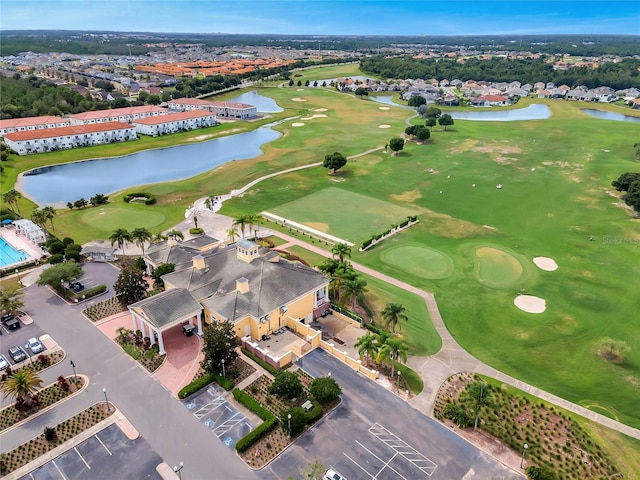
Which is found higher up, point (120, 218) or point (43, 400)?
point (43, 400)

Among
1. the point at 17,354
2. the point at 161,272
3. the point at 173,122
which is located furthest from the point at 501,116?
the point at 17,354

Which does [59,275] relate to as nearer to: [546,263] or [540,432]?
[540,432]

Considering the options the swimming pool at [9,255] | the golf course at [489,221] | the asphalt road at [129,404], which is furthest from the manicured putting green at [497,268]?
the swimming pool at [9,255]

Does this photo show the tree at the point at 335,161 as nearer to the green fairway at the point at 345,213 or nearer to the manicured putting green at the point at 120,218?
the green fairway at the point at 345,213

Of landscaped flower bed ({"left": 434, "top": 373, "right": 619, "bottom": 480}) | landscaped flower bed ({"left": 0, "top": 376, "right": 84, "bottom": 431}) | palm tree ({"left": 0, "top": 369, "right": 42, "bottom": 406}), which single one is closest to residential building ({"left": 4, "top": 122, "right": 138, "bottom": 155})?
palm tree ({"left": 0, "top": 369, "right": 42, "bottom": 406})

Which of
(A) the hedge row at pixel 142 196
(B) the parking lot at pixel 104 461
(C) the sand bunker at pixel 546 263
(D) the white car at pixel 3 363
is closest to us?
(B) the parking lot at pixel 104 461

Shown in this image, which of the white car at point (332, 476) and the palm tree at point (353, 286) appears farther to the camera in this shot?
the palm tree at point (353, 286)
